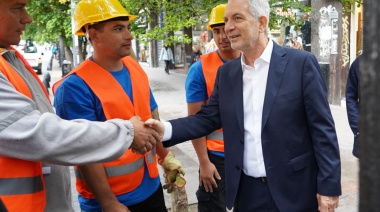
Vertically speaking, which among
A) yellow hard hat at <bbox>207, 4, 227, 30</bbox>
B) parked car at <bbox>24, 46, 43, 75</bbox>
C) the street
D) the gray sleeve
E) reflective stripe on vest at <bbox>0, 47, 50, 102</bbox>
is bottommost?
the street

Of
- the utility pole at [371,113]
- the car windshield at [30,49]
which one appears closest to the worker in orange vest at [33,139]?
the utility pole at [371,113]

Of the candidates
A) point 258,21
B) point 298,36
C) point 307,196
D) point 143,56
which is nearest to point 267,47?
point 258,21

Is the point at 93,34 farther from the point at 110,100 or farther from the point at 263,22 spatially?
the point at 263,22

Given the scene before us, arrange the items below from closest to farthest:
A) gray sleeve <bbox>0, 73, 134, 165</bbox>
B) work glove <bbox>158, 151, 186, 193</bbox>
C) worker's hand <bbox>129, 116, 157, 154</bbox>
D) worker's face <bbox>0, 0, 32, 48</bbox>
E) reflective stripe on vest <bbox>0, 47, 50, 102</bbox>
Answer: gray sleeve <bbox>0, 73, 134, 165</bbox>, reflective stripe on vest <bbox>0, 47, 50, 102</bbox>, worker's face <bbox>0, 0, 32, 48</bbox>, worker's hand <bbox>129, 116, 157, 154</bbox>, work glove <bbox>158, 151, 186, 193</bbox>

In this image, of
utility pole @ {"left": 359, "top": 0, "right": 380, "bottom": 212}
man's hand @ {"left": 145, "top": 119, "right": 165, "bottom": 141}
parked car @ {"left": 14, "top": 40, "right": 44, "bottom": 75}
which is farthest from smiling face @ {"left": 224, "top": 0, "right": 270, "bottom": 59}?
parked car @ {"left": 14, "top": 40, "right": 44, "bottom": 75}

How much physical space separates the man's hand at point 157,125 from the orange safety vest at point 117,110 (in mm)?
180

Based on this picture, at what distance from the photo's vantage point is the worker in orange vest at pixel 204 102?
353 cm

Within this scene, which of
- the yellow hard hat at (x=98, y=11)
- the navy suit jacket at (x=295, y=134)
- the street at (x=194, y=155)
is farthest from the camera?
the street at (x=194, y=155)

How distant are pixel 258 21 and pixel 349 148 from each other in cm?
535

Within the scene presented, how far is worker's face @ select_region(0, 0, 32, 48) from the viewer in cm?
192

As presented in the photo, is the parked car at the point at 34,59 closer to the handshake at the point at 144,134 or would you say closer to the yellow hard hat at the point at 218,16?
the yellow hard hat at the point at 218,16

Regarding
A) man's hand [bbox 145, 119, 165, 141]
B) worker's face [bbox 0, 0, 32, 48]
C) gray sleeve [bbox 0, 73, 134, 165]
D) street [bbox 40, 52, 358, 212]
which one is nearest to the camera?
gray sleeve [bbox 0, 73, 134, 165]

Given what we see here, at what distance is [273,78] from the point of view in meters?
2.44

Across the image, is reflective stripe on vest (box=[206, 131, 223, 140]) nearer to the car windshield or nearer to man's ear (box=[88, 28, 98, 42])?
man's ear (box=[88, 28, 98, 42])
